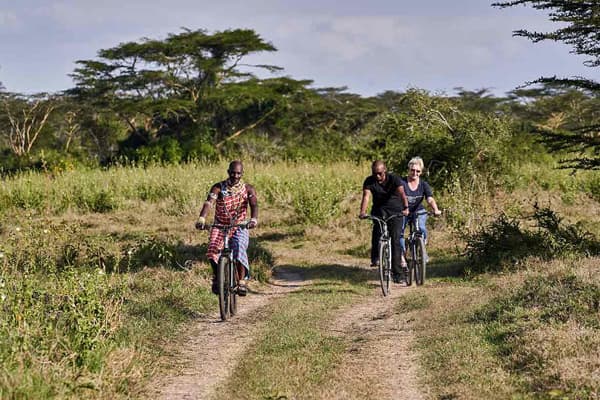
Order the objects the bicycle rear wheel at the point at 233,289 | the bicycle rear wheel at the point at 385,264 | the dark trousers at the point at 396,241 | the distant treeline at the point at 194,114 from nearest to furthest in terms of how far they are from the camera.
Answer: the bicycle rear wheel at the point at 233,289, the bicycle rear wheel at the point at 385,264, the dark trousers at the point at 396,241, the distant treeline at the point at 194,114

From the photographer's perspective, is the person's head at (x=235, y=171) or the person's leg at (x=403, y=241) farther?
the person's leg at (x=403, y=241)

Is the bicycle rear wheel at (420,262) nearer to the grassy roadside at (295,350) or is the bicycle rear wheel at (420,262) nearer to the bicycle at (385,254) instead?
the bicycle at (385,254)

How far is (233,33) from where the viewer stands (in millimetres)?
42406

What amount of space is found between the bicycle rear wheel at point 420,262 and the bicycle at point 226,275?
10.3 ft

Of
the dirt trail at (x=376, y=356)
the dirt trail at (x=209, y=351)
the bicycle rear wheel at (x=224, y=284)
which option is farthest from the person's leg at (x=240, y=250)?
the dirt trail at (x=376, y=356)

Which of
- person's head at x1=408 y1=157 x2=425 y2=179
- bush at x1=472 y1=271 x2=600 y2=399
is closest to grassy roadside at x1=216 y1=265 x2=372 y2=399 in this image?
bush at x1=472 y1=271 x2=600 y2=399

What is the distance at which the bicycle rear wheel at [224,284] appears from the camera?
9.42 metres

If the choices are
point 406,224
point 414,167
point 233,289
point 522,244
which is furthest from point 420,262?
point 233,289

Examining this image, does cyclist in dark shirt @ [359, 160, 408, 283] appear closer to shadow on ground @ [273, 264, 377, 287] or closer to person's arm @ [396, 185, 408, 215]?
person's arm @ [396, 185, 408, 215]

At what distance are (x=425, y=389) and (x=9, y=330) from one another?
3.38m

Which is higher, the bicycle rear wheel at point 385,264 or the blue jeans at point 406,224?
the blue jeans at point 406,224

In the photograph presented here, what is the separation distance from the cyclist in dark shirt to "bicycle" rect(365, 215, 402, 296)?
190 mm

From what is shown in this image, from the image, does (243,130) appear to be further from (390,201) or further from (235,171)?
(235,171)

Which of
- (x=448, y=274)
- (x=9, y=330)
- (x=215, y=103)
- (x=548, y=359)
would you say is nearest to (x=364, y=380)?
(x=548, y=359)
